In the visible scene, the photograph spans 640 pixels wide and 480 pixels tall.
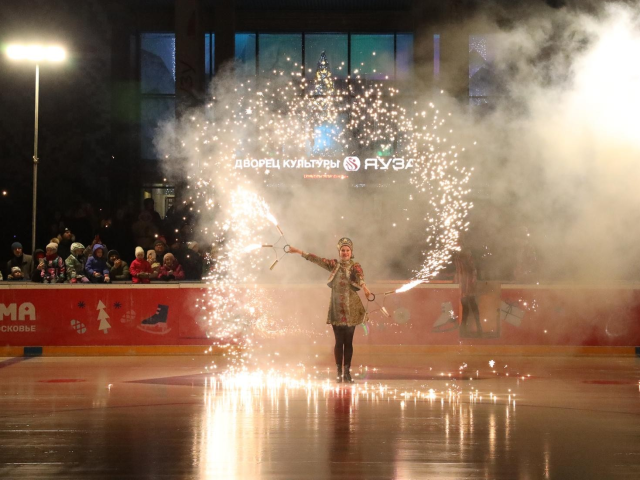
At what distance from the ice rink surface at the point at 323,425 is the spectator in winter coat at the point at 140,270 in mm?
3295

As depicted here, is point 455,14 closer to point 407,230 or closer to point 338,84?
point 338,84

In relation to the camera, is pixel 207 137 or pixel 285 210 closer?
pixel 285 210

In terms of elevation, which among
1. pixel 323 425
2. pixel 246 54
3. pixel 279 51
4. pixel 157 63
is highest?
pixel 279 51

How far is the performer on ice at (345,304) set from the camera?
1193 centimetres

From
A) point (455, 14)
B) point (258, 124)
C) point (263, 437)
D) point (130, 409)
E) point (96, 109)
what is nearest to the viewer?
point (263, 437)

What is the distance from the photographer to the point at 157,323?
55.2 ft

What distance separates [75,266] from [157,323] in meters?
2.31

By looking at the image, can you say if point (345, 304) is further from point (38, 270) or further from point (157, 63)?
point (157, 63)

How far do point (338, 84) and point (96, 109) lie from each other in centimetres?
844

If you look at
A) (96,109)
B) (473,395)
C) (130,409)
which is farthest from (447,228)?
(96,109)

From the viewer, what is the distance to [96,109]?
91.7 feet

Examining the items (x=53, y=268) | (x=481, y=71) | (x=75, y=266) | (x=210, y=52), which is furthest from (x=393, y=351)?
(x=210, y=52)

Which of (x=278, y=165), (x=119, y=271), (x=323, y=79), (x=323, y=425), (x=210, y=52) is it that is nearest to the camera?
(x=323, y=425)

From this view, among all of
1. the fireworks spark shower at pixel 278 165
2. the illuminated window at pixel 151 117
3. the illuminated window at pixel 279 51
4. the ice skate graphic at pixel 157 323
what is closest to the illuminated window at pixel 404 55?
the fireworks spark shower at pixel 278 165
